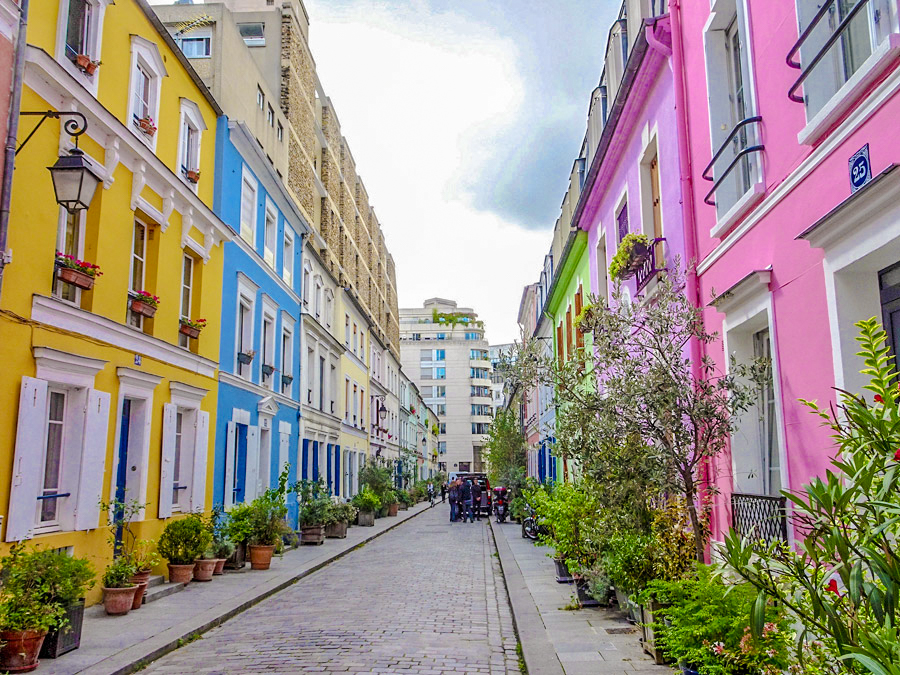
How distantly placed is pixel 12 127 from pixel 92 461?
4.32 meters

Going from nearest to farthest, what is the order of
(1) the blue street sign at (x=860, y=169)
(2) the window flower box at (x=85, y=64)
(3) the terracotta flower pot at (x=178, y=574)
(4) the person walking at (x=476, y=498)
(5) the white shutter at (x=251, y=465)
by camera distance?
(1) the blue street sign at (x=860, y=169)
(2) the window flower box at (x=85, y=64)
(3) the terracotta flower pot at (x=178, y=574)
(5) the white shutter at (x=251, y=465)
(4) the person walking at (x=476, y=498)

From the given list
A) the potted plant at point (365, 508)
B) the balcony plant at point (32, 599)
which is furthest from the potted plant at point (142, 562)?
the potted plant at point (365, 508)

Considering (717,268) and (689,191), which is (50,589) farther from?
(689,191)

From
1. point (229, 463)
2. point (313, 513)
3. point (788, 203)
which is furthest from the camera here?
point (313, 513)

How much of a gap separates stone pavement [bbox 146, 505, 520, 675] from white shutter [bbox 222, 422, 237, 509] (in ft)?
8.32

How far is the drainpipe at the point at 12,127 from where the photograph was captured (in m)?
7.81

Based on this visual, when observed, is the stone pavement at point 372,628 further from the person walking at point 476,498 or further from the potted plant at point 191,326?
the person walking at point 476,498

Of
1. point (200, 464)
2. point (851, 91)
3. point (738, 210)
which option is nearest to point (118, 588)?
point (200, 464)

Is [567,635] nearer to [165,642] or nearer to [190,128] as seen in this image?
[165,642]

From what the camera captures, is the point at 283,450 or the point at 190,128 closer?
the point at 190,128

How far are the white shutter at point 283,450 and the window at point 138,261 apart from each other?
865 centimetres

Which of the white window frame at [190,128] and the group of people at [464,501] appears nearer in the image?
the white window frame at [190,128]

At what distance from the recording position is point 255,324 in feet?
58.3

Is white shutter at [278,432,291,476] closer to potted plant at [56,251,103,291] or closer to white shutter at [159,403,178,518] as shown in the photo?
white shutter at [159,403,178,518]
